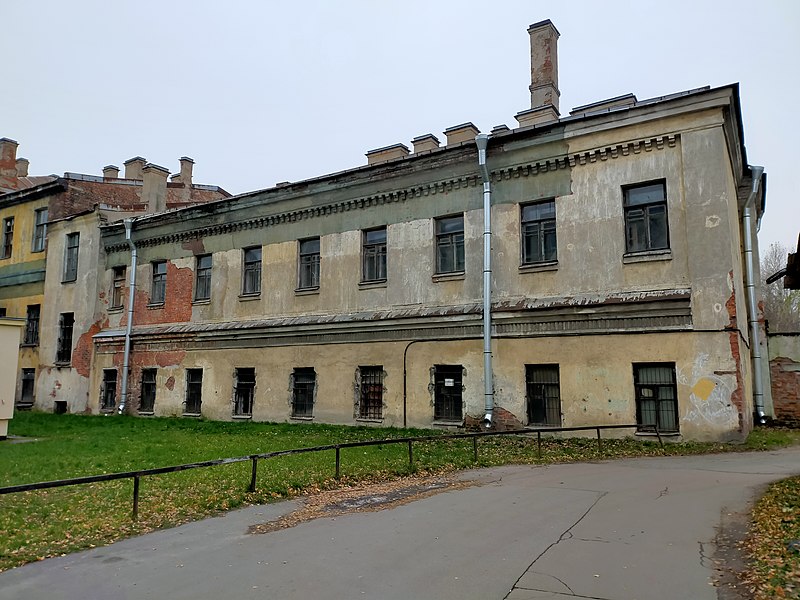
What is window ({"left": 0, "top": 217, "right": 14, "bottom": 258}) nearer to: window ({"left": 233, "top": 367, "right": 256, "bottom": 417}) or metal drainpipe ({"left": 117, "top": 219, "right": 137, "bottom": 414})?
metal drainpipe ({"left": 117, "top": 219, "right": 137, "bottom": 414})

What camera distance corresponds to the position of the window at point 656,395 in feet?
48.4

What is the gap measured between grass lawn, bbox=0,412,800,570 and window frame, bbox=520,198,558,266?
469cm

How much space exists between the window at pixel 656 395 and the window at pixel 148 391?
17500 millimetres

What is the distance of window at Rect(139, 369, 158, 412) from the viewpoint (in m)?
24.5

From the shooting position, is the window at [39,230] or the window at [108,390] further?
the window at [39,230]

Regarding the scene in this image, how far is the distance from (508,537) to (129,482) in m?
6.74

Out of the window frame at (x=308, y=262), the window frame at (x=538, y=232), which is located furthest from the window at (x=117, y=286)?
the window frame at (x=538, y=232)

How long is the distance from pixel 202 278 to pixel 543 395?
13.8 meters

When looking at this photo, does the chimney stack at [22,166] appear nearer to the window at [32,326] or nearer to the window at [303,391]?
the window at [32,326]

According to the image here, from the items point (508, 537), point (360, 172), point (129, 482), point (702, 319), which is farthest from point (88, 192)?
point (508, 537)

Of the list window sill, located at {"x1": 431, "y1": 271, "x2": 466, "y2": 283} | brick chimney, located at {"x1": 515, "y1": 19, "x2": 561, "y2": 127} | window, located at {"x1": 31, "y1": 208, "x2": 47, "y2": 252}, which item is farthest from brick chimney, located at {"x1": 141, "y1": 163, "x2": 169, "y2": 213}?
brick chimney, located at {"x1": 515, "y1": 19, "x2": 561, "y2": 127}

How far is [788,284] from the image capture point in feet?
29.3

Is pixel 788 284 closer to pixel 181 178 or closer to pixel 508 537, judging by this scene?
pixel 508 537

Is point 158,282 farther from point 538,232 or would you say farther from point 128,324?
point 538,232
